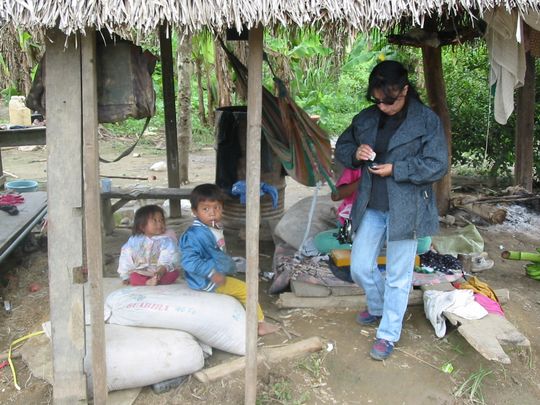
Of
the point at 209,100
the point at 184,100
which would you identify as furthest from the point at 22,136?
the point at 209,100

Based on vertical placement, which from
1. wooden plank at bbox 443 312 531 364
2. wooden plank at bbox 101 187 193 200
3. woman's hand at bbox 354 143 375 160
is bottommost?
wooden plank at bbox 443 312 531 364

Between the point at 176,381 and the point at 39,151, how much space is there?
8691 mm

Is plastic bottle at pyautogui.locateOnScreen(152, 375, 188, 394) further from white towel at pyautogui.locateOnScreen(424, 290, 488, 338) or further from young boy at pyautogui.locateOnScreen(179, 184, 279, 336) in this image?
white towel at pyautogui.locateOnScreen(424, 290, 488, 338)

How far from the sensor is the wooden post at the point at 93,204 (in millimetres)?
2352

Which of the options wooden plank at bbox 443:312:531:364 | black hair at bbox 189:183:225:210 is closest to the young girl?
black hair at bbox 189:183:225:210

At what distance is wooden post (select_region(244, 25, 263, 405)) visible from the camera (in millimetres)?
2363

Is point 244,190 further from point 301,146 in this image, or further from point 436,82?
point 436,82

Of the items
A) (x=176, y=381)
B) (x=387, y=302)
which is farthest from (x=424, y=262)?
(x=176, y=381)

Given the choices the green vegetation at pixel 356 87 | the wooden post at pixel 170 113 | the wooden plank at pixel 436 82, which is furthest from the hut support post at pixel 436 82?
the wooden post at pixel 170 113

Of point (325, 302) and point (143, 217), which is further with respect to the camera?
point (325, 302)

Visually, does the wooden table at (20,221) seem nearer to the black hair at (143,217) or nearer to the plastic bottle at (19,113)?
the black hair at (143,217)

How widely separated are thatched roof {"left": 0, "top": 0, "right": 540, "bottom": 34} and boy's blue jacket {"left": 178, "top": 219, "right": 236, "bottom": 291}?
1.21 meters

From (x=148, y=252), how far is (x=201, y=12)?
66.6 inches

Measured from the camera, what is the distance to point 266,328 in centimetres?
340
